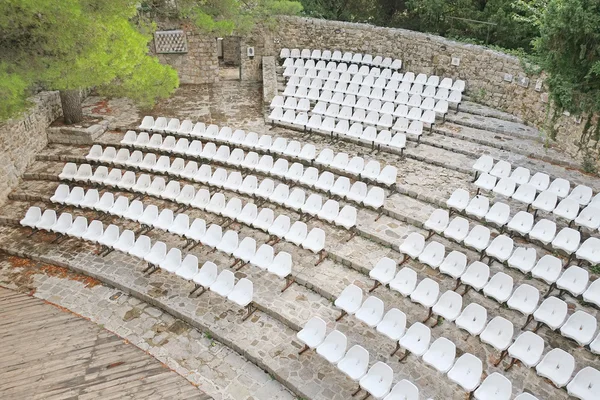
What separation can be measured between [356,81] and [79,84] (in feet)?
25.1

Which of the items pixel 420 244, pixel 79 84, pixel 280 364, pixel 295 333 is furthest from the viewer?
pixel 79 84

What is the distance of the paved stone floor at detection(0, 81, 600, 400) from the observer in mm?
7273

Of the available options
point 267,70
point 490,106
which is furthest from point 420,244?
point 267,70

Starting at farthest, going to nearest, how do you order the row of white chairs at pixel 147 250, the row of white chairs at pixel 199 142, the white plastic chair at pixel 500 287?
the row of white chairs at pixel 199 142 → the row of white chairs at pixel 147 250 → the white plastic chair at pixel 500 287

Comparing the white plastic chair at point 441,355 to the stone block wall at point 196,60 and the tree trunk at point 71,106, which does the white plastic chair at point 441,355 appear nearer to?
the tree trunk at point 71,106

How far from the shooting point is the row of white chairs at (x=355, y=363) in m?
6.35

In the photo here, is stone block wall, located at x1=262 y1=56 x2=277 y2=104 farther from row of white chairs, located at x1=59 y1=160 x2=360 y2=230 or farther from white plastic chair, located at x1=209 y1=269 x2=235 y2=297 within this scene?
white plastic chair, located at x1=209 y1=269 x2=235 y2=297

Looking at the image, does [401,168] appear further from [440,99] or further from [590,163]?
[590,163]

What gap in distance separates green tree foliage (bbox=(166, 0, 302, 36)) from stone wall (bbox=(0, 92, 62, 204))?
4.58m

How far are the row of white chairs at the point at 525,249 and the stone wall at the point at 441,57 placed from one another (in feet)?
11.9

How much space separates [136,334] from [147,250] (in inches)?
68.6

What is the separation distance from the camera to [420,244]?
8648mm

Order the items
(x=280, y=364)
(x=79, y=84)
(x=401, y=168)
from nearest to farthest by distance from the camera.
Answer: (x=280, y=364)
(x=79, y=84)
(x=401, y=168)

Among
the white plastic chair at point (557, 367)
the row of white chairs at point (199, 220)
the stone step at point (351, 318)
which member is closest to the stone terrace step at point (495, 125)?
the stone step at point (351, 318)
